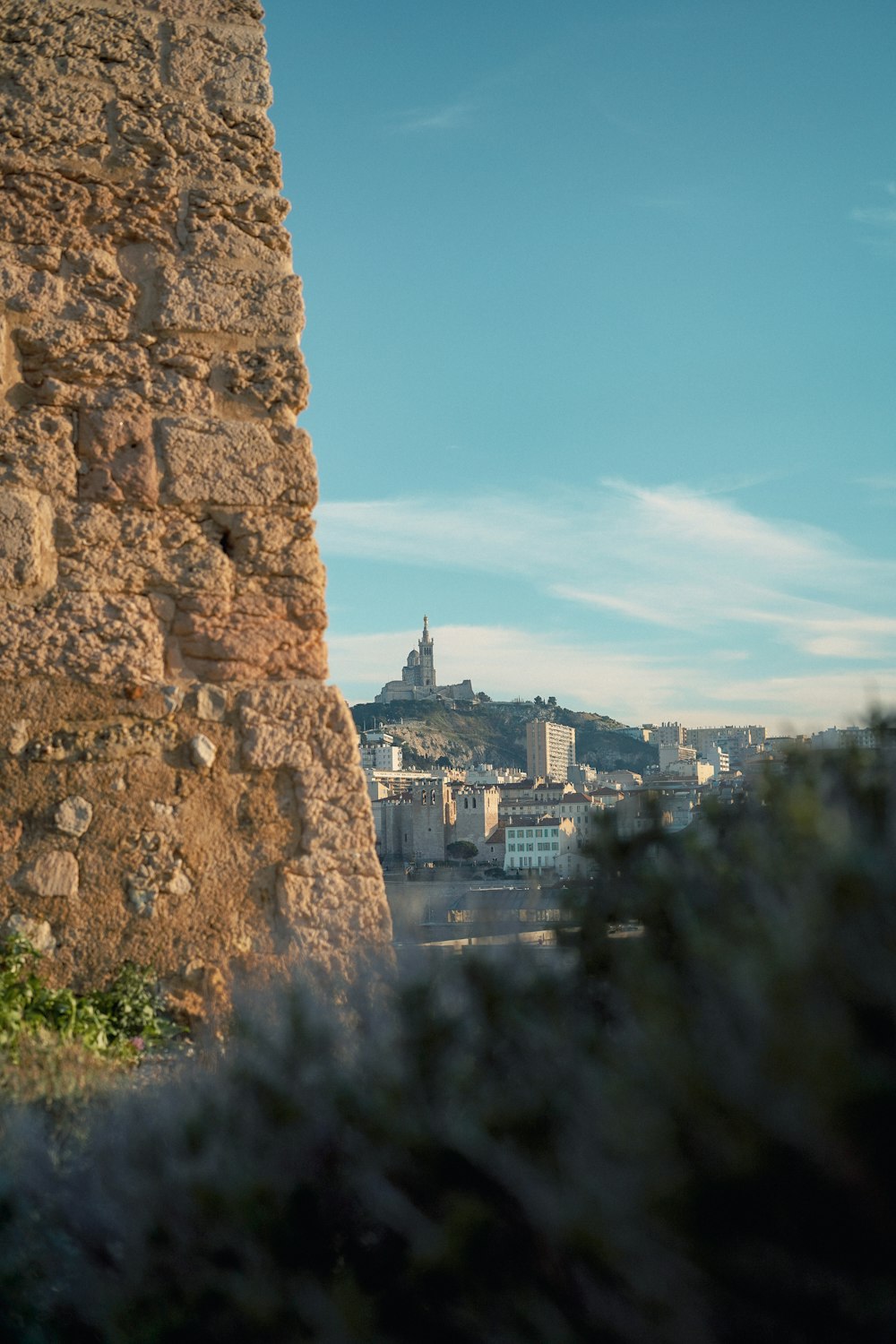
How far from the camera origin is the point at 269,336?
3391 mm

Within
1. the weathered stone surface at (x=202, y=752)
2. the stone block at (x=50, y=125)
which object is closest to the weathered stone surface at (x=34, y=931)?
the weathered stone surface at (x=202, y=752)

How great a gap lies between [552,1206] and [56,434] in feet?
8.69

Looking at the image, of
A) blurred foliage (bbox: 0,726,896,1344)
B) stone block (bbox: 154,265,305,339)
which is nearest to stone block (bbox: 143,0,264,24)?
stone block (bbox: 154,265,305,339)

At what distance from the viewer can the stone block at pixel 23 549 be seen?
3.07 meters

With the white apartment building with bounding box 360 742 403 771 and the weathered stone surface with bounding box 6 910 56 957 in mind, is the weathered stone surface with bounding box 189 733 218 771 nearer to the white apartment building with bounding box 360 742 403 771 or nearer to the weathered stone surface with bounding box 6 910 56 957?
the weathered stone surface with bounding box 6 910 56 957

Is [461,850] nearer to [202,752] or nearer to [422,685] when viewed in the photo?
[202,752]

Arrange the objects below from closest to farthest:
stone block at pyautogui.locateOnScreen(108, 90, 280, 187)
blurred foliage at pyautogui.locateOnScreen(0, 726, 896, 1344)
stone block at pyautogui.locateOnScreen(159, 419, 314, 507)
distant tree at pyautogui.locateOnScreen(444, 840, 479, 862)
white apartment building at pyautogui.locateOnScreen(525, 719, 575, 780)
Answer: blurred foliage at pyautogui.locateOnScreen(0, 726, 896, 1344)
stone block at pyautogui.locateOnScreen(159, 419, 314, 507)
stone block at pyautogui.locateOnScreen(108, 90, 280, 187)
distant tree at pyautogui.locateOnScreen(444, 840, 479, 862)
white apartment building at pyautogui.locateOnScreen(525, 719, 575, 780)

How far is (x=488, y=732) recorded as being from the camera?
102250mm

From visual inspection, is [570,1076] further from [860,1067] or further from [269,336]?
[269,336]

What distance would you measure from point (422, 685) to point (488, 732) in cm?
2169

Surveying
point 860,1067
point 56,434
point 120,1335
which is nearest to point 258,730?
point 56,434

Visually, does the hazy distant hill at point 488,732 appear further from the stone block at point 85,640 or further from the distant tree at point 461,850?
the stone block at point 85,640

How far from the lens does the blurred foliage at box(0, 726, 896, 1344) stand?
3.10 feet

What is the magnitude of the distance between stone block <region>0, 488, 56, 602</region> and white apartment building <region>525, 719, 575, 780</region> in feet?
270
